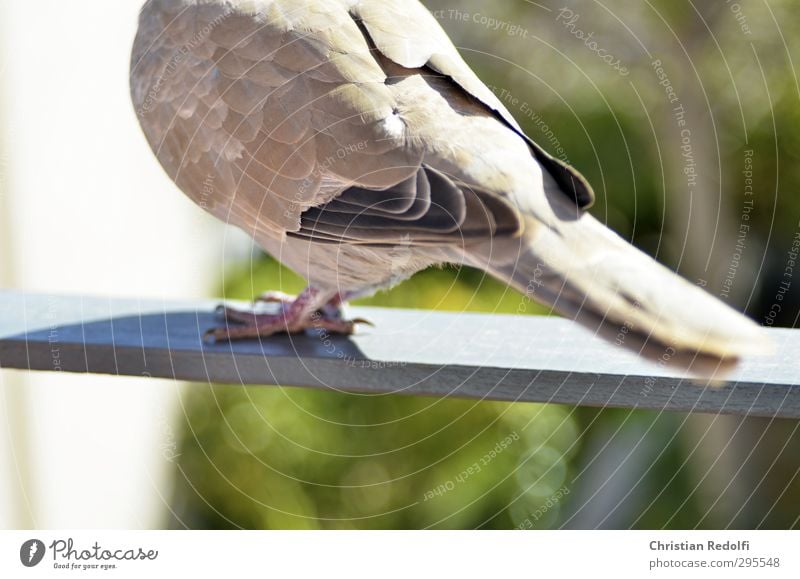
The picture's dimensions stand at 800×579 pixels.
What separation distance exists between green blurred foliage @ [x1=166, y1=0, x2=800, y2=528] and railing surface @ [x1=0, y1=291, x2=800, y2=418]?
4.44 ft

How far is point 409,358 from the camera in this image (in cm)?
183

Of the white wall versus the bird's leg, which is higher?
the bird's leg

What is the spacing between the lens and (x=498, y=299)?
427 centimetres

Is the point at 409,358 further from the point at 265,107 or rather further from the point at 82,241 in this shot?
the point at 82,241

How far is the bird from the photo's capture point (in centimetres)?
155

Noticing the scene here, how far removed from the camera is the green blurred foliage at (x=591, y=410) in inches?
136

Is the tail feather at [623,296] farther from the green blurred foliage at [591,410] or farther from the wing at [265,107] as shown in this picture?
the green blurred foliage at [591,410]

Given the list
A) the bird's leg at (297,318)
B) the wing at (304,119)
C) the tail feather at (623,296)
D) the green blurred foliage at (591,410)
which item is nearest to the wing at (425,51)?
the wing at (304,119)

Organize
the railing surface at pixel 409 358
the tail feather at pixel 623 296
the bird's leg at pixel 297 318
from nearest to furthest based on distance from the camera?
the tail feather at pixel 623 296 < the railing surface at pixel 409 358 < the bird's leg at pixel 297 318

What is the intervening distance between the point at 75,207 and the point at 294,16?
7.66 ft

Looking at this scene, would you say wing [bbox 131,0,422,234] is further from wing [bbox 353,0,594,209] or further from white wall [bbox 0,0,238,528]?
white wall [bbox 0,0,238,528]

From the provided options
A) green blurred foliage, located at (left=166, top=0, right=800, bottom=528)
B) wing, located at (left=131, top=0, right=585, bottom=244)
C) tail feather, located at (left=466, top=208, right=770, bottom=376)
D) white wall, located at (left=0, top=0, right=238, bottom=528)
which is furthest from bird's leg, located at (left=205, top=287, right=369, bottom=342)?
white wall, located at (left=0, top=0, right=238, bottom=528)

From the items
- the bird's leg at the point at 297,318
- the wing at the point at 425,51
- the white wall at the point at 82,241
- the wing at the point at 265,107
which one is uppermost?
the wing at the point at 425,51
